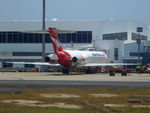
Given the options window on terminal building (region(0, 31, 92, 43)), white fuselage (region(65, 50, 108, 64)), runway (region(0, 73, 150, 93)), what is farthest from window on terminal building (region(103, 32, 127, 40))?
runway (region(0, 73, 150, 93))

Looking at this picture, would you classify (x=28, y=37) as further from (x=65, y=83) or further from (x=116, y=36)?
(x=65, y=83)

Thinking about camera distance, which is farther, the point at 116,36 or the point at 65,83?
the point at 116,36

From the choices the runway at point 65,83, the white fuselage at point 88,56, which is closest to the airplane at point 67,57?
the white fuselage at point 88,56

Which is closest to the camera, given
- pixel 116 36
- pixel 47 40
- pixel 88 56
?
pixel 88 56

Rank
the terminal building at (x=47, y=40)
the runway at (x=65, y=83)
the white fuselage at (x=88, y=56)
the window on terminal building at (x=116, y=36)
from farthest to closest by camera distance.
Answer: the window on terminal building at (x=116, y=36), the terminal building at (x=47, y=40), the white fuselage at (x=88, y=56), the runway at (x=65, y=83)

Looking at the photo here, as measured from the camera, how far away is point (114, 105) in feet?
56.9

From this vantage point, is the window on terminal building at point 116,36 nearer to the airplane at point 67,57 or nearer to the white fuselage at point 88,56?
the white fuselage at point 88,56

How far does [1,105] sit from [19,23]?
3010 inches

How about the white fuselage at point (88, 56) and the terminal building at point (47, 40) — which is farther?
the terminal building at point (47, 40)

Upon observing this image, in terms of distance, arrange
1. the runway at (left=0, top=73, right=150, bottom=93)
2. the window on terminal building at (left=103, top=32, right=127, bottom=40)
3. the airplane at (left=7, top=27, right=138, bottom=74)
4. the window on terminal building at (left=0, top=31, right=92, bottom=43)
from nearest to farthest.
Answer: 1. the runway at (left=0, top=73, right=150, bottom=93)
2. the airplane at (left=7, top=27, right=138, bottom=74)
3. the window on terminal building at (left=0, top=31, right=92, bottom=43)
4. the window on terminal building at (left=103, top=32, right=127, bottom=40)

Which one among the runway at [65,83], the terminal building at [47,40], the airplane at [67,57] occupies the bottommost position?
the runway at [65,83]

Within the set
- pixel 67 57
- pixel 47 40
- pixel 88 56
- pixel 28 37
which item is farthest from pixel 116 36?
pixel 67 57

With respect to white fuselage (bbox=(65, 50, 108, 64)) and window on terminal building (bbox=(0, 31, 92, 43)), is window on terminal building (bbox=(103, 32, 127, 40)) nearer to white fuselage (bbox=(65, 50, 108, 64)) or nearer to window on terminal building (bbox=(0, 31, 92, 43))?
window on terminal building (bbox=(0, 31, 92, 43))

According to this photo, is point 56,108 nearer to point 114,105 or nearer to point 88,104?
point 88,104
